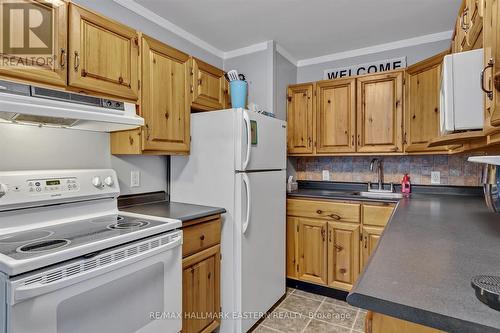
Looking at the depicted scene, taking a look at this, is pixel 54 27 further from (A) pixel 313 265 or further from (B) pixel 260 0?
(A) pixel 313 265

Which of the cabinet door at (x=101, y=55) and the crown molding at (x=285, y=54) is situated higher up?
the crown molding at (x=285, y=54)

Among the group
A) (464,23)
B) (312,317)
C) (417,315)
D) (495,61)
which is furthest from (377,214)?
(417,315)

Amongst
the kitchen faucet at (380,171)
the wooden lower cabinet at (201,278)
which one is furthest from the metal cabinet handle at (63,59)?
the kitchen faucet at (380,171)

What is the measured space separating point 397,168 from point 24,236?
2951 millimetres

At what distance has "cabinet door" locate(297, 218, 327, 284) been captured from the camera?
2.59m

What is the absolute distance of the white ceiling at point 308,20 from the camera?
2.10 metres

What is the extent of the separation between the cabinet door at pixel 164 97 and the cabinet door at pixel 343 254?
4.94ft

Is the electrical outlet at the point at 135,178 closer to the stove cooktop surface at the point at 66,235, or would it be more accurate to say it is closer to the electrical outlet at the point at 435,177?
the stove cooktop surface at the point at 66,235

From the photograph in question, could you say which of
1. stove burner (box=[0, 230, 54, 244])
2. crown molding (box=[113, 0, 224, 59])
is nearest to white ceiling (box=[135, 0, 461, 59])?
crown molding (box=[113, 0, 224, 59])

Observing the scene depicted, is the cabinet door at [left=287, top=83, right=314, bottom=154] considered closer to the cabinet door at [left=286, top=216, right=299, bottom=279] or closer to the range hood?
the cabinet door at [left=286, top=216, right=299, bottom=279]

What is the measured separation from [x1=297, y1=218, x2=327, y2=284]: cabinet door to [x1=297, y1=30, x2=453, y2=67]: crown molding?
5.72 feet

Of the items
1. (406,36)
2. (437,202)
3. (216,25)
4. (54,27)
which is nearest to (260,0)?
(216,25)

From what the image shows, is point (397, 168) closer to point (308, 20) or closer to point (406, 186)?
point (406, 186)

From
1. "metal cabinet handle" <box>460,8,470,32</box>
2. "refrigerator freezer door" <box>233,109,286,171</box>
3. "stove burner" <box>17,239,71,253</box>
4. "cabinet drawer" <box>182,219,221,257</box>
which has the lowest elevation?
"cabinet drawer" <box>182,219,221,257</box>
